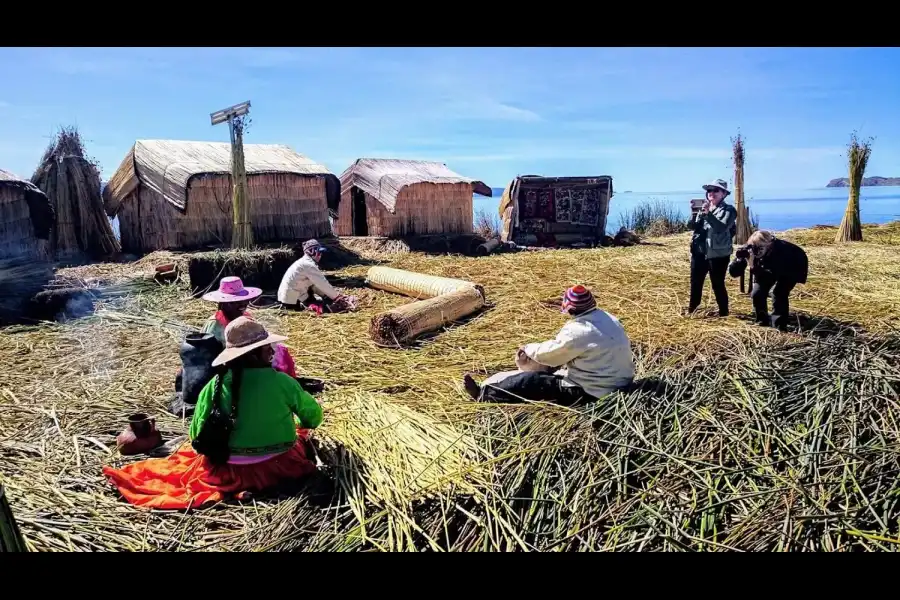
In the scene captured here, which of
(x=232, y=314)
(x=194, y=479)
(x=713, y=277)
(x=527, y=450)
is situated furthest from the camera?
(x=713, y=277)

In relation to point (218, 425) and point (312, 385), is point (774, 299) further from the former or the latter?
point (218, 425)

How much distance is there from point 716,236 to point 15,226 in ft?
35.1

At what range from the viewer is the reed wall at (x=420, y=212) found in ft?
52.9

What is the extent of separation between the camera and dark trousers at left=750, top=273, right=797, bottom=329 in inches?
221

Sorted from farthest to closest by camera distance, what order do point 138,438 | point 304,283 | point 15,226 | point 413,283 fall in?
point 15,226 → point 413,283 → point 304,283 → point 138,438

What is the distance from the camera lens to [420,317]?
20.9 feet

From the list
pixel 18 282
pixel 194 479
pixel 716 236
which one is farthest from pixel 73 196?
pixel 716 236

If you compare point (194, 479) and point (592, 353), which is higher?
point (592, 353)

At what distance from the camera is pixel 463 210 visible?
17828 millimetres

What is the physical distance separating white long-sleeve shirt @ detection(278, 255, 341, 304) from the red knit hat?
4438 mm

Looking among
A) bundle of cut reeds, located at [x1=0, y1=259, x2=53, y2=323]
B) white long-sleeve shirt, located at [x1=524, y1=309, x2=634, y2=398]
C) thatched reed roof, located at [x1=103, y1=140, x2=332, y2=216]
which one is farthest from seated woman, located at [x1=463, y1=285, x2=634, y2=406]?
thatched reed roof, located at [x1=103, y1=140, x2=332, y2=216]

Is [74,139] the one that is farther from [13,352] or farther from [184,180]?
[13,352]

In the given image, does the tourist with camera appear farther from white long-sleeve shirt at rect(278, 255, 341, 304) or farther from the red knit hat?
white long-sleeve shirt at rect(278, 255, 341, 304)
